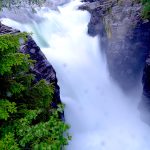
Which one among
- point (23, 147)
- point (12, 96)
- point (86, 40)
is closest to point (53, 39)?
point (86, 40)

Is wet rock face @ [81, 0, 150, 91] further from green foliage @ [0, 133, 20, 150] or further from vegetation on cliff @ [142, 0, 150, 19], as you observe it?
green foliage @ [0, 133, 20, 150]

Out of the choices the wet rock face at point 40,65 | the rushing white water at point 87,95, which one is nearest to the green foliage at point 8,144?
the wet rock face at point 40,65

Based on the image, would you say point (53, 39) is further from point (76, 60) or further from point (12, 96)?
point (12, 96)

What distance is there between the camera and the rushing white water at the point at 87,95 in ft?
60.6

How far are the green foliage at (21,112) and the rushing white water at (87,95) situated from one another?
8948 millimetres

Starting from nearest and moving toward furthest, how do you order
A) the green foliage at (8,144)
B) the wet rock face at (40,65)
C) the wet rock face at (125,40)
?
the green foliage at (8,144), the wet rock face at (40,65), the wet rock face at (125,40)

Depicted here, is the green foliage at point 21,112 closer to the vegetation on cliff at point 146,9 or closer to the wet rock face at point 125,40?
the vegetation on cliff at point 146,9

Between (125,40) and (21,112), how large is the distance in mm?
13165

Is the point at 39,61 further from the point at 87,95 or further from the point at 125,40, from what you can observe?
the point at 125,40

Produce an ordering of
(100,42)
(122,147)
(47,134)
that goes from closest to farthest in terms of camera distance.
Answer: (47,134) < (122,147) < (100,42)

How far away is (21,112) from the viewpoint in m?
8.20

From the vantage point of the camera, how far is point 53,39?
25.5 m

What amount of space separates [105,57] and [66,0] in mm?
15685

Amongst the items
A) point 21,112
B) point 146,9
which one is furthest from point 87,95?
point 21,112
